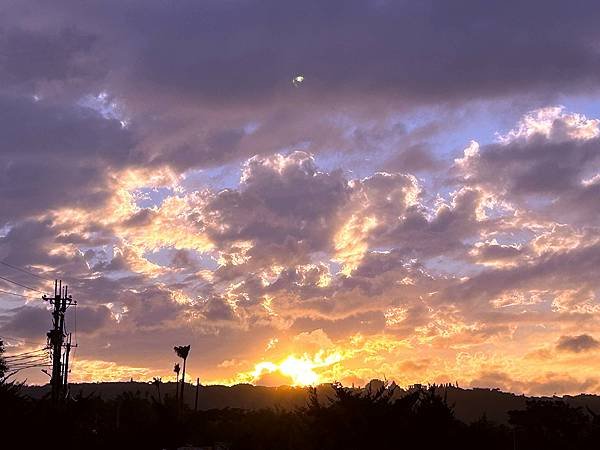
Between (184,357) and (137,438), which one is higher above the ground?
(184,357)

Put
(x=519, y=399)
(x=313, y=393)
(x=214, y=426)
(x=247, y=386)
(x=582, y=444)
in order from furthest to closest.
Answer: (x=247, y=386)
(x=519, y=399)
(x=214, y=426)
(x=582, y=444)
(x=313, y=393)

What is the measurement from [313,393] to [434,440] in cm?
704

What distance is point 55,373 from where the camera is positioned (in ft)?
203

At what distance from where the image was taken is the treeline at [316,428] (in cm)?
3059

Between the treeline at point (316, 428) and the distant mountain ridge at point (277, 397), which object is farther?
the distant mountain ridge at point (277, 397)

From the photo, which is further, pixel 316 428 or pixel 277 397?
pixel 277 397

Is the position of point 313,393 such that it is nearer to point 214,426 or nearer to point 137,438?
point 137,438

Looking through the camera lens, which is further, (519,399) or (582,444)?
(519,399)

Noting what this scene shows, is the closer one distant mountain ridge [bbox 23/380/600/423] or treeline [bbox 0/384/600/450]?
treeline [bbox 0/384/600/450]

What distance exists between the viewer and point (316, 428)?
44.6m

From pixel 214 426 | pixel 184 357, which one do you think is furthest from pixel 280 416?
pixel 184 357

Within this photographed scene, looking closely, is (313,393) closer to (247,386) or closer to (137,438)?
(137,438)

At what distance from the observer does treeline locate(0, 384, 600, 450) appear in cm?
3059

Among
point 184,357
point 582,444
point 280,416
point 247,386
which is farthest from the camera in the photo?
point 247,386
